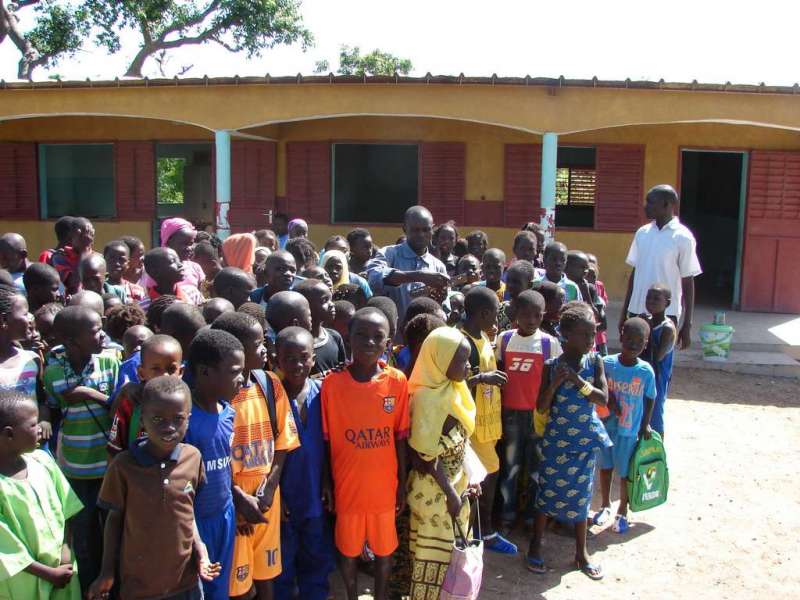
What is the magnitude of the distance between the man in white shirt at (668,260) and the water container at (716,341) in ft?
9.48

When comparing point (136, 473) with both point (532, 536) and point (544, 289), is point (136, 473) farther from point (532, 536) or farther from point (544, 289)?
point (544, 289)

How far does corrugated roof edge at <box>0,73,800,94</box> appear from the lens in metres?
7.88

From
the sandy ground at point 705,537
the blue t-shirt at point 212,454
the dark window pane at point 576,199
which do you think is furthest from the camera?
the dark window pane at point 576,199

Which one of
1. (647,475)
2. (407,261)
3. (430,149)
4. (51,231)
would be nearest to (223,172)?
(430,149)

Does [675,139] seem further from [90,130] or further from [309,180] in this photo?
[90,130]

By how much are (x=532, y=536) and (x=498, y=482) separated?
0.35 metres

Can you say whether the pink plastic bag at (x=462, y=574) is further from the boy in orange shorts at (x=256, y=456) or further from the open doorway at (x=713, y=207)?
the open doorway at (x=713, y=207)

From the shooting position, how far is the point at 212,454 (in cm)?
236

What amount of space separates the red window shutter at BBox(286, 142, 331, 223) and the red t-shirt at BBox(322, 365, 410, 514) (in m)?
7.57

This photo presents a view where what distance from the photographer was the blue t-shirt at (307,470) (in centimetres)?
277

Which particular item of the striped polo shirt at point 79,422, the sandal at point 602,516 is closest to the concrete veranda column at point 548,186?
the sandal at point 602,516

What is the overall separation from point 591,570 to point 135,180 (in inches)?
360

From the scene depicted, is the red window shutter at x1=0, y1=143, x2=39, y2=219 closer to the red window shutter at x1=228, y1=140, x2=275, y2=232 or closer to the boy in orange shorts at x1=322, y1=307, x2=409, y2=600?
the red window shutter at x1=228, y1=140, x2=275, y2=232

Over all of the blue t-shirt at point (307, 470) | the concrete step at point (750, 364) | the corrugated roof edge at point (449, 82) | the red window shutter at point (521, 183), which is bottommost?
the concrete step at point (750, 364)
